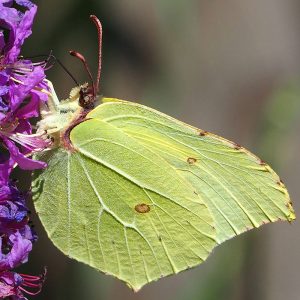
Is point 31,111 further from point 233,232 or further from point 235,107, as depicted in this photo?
point 235,107

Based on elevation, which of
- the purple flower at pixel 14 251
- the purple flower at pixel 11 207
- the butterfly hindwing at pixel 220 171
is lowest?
the purple flower at pixel 14 251

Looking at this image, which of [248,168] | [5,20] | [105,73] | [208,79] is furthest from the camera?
[208,79]

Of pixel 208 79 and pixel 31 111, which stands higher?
pixel 31 111

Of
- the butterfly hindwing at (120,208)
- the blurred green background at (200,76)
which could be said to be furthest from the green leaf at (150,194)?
the blurred green background at (200,76)

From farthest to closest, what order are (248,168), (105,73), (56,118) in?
(105,73), (248,168), (56,118)

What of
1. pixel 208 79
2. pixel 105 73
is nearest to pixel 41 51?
pixel 105 73

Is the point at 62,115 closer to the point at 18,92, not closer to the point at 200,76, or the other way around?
the point at 18,92

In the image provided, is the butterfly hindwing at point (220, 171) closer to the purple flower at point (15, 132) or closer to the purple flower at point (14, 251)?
the purple flower at point (15, 132)

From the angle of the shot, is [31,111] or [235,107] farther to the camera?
[235,107]
